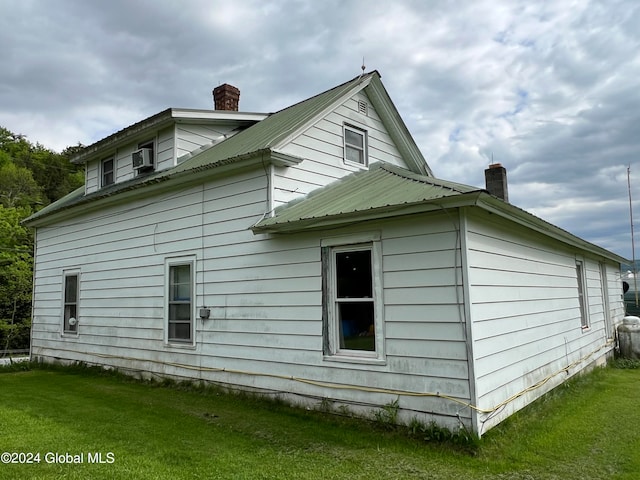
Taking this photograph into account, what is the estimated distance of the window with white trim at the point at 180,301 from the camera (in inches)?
345

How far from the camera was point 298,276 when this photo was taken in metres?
7.05

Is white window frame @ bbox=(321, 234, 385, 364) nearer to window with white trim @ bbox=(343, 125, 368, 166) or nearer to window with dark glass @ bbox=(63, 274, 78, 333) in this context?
window with white trim @ bbox=(343, 125, 368, 166)

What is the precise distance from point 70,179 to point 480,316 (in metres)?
40.6

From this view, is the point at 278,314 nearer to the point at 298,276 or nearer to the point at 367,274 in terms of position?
the point at 298,276

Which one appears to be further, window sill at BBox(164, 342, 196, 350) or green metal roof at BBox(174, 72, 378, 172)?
window sill at BBox(164, 342, 196, 350)

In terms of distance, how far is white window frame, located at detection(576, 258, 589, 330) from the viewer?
11055 mm

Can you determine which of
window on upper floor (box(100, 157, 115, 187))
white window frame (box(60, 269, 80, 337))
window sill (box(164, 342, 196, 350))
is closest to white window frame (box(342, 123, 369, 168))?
window sill (box(164, 342, 196, 350))

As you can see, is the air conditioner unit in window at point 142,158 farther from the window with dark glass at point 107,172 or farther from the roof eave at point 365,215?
the roof eave at point 365,215

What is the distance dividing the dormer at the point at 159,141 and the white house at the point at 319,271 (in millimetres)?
46

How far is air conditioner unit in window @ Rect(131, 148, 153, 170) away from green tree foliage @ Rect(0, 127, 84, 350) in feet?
12.5

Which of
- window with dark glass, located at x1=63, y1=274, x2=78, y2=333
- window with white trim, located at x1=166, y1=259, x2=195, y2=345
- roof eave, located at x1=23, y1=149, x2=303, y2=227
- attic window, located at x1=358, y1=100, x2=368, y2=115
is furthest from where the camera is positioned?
window with dark glass, located at x1=63, y1=274, x2=78, y2=333

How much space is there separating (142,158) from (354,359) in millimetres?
7232

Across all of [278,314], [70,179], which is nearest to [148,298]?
[278,314]

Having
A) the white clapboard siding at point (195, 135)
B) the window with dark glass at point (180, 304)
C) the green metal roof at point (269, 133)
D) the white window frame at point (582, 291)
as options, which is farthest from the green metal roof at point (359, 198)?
the white window frame at point (582, 291)
